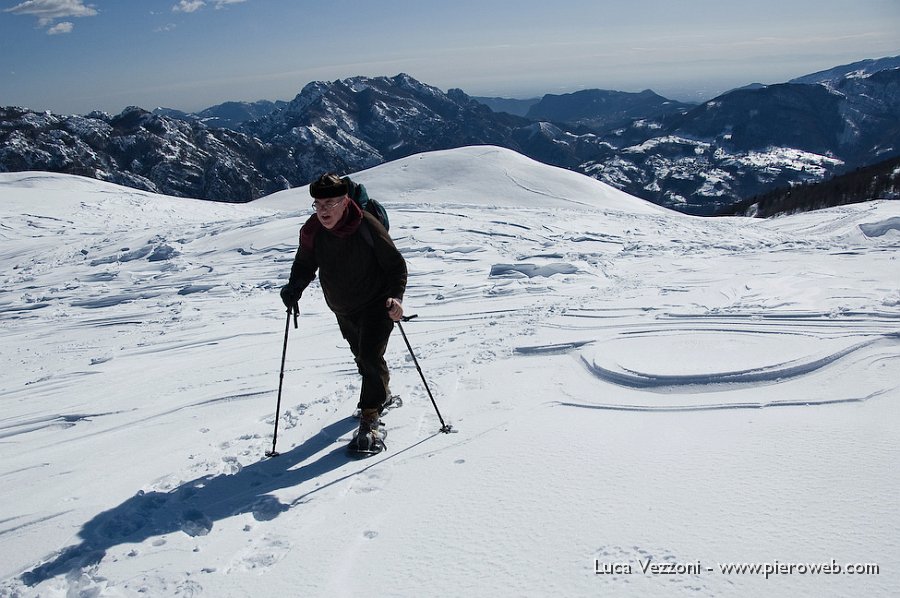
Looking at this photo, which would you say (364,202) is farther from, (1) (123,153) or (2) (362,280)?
(1) (123,153)

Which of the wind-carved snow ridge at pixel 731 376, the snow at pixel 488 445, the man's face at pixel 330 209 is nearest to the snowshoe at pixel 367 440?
the snow at pixel 488 445

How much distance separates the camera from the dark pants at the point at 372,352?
162 inches

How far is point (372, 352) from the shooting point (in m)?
4.16

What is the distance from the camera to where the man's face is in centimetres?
383

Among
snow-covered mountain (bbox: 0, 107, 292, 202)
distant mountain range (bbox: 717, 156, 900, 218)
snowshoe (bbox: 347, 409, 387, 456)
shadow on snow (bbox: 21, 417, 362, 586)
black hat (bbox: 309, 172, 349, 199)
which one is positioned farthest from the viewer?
snow-covered mountain (bbox: 0, 107, 292, 202)

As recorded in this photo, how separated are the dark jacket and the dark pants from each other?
0.09 meters

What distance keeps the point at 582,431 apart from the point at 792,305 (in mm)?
4760

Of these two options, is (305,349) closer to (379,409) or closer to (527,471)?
(379,409)

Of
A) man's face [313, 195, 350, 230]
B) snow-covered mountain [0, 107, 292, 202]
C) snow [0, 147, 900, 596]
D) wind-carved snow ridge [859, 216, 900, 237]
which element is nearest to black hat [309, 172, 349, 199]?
man's face [313, 195, 350, 230]

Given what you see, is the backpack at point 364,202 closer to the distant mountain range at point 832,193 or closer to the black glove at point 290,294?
Answer: the black glove at point 290,294

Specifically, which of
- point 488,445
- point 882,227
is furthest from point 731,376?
point 882,227

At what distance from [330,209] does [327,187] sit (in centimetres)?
16

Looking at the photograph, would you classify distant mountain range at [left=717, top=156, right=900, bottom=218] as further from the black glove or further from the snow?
the black glove

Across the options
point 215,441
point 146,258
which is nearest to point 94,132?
point 146,258
